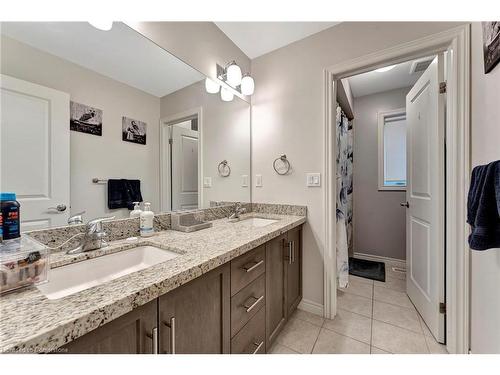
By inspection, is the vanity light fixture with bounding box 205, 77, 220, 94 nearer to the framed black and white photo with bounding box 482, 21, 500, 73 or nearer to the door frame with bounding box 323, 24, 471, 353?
the door frame with bounding box 323, 24, 471, 353

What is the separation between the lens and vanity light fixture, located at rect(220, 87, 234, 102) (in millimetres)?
1755

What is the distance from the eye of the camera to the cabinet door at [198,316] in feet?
2.08

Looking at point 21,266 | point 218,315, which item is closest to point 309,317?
point 218,315

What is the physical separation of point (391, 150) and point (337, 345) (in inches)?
100

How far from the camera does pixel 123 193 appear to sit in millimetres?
1083

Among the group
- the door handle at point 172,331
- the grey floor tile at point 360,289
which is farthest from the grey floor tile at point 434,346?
the door handle at point 172,331

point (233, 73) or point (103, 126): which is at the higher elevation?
point (233, 73)

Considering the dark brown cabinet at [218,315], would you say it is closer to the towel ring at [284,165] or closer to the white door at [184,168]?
the towel ring at [284,165]

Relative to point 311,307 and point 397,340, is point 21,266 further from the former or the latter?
point 397,340

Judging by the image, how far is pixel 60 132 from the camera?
853mm

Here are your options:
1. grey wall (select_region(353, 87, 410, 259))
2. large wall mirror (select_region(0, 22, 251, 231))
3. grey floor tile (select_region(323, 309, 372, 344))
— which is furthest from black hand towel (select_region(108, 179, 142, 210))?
grey wall (select_region(353, 87, 410, 259))

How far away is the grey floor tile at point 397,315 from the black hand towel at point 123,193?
6.38ft
